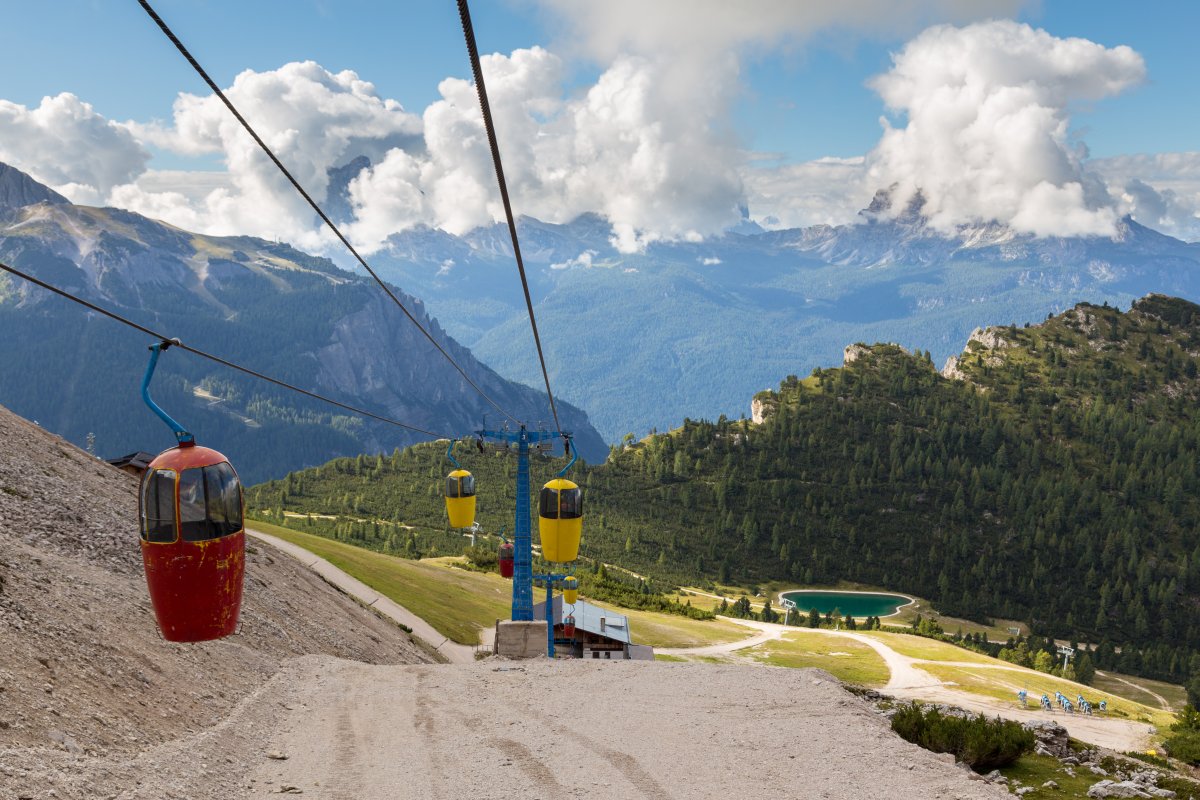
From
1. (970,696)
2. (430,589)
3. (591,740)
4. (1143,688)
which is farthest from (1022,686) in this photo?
(591,740)

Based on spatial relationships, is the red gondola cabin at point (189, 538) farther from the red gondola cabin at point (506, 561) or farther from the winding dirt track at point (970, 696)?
the winding dirt track at point (970, 696)

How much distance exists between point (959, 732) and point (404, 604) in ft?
164

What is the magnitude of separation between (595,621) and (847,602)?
15013cm

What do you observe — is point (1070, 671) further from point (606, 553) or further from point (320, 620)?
point (320, 620)

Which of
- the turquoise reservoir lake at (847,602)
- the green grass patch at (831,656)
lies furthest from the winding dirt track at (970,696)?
the turquoise reservoir lake at (847,602)

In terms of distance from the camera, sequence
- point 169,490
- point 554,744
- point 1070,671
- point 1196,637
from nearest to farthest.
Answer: point 169,490, point 554,744, point 1070,671, point 1196,637

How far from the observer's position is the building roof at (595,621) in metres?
53.8

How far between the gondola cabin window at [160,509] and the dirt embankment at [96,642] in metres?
6.43

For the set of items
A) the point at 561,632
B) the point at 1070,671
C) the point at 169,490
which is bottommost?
the point at 1070,671

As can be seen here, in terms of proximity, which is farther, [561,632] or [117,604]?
[561,632]

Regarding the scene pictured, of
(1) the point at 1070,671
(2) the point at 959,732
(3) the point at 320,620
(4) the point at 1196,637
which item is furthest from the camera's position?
(4) the point at 1196,637

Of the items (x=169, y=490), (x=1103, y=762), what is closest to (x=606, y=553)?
(x=1103, y=762)

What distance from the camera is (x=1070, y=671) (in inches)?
5463

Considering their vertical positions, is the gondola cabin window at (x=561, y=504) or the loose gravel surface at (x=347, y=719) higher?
the gondola cabin window at (x=561, y=504)
